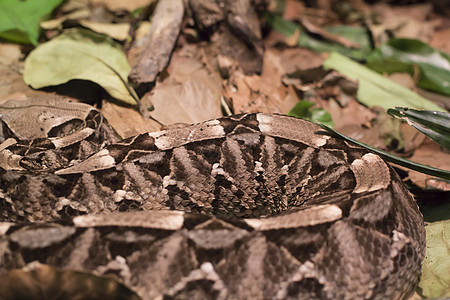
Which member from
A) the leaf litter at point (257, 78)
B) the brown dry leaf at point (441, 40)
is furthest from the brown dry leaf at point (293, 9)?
the brown dry leaf at point (441, 40)

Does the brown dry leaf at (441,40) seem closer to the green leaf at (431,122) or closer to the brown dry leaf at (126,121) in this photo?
the green leaf at (431,122)

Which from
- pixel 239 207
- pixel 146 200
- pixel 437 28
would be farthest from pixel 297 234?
pixel 437 28

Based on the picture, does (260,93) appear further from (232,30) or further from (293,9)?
(293,9)

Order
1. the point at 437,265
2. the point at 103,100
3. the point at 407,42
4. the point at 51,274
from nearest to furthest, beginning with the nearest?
the point at 51,274, the point at 437,265, the point at 103,100, the point at 407,42

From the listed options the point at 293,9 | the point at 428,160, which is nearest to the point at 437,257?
the point at 428,160

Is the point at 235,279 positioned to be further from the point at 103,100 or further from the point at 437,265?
the point at 103,100
